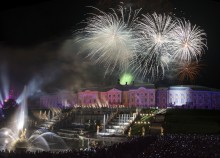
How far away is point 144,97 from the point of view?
109 m

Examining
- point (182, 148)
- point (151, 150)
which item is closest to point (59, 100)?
point (151, 150)

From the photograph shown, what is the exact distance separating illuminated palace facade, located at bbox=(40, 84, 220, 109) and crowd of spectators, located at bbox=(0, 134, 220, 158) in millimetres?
63952

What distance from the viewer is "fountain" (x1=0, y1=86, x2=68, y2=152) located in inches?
1431

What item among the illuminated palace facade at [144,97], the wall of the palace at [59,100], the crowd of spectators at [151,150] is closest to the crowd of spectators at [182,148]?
the crowd of spectators at [151,150]

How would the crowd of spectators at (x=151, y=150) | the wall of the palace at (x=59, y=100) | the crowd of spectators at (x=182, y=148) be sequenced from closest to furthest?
the crowd of spectators at (x=151, y=150)
the crowd of spectators at (x=182, y=148)
the wall of the palace at (x=59, y=100)

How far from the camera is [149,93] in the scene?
108312 mm

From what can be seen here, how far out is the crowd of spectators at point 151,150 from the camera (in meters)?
24.0

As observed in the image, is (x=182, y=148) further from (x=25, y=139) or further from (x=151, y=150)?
(x=25, y=139)

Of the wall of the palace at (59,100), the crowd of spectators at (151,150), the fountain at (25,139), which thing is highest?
the wall of the palace at (59,100)

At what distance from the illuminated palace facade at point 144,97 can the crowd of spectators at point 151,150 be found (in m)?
64.0

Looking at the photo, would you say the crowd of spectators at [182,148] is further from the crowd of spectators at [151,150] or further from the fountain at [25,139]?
the fountain at [25,139]

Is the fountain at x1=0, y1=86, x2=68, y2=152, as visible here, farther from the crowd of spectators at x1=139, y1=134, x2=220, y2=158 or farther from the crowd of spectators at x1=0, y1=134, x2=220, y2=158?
the crowd of spectators at x1=139, y1=134, x2=220, y2=158

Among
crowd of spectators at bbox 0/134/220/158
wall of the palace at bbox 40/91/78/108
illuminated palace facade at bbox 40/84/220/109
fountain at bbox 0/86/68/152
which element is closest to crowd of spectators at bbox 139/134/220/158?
crowd of spectators at bbox 0/134/220/158

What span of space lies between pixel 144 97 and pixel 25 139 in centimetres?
7384
